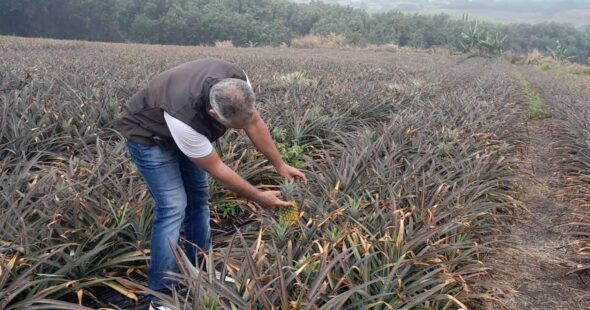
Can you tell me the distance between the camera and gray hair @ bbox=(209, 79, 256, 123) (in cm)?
240

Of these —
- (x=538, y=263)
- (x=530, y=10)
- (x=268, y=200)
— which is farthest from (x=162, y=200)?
(x=530, y=10)

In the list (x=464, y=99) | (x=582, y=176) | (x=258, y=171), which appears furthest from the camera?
(x=464, y=99)

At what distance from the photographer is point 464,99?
818cm

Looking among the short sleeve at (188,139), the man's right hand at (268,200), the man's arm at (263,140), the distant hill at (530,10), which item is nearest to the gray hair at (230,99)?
the short sleeve at (188,139)

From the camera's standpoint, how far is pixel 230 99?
240cm

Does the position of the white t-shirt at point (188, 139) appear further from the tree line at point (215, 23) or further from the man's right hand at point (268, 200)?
the tree line at point (215, 23)

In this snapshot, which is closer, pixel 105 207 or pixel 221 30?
pixel 105 207

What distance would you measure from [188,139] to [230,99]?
341 mm

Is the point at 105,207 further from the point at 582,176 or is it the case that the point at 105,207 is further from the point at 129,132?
the point at 582,176

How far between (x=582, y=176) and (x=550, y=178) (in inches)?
25.3

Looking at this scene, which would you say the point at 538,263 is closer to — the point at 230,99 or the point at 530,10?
the point at 230,99

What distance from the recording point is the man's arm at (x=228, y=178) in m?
2.62

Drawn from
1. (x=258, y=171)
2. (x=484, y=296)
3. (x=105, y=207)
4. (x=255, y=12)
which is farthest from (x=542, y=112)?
(x=255, y=12)

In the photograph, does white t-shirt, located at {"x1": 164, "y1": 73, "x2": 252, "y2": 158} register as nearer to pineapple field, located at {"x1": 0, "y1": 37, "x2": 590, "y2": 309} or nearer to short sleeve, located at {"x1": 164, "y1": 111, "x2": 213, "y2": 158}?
short sleeve, located at {"x1": 164, "y1": 111, "x2": 213, "y2": 158}
